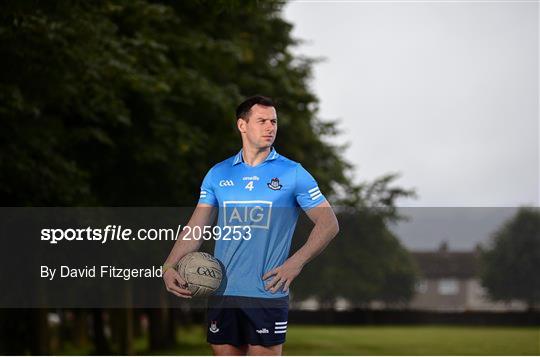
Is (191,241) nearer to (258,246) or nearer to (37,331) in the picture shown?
(258,246)

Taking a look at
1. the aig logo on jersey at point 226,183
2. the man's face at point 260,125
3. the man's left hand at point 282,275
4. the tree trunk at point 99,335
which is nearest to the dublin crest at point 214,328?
the man's left hand at point 282,275

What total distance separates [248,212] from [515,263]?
76.6 meters

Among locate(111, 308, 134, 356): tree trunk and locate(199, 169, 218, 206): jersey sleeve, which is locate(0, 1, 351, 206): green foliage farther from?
locate(111, 308, 134, 356): tree trunk

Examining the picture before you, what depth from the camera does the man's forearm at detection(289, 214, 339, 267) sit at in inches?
465

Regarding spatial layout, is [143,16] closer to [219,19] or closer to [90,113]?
Answer: [90,113]

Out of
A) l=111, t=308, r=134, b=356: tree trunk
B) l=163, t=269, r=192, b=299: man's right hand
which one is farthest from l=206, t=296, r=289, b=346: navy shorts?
l=111, t=308, r=134, b=356: tree trunk

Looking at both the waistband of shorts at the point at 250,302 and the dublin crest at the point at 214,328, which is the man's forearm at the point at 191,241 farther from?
the dublin crest at the point at 214,328

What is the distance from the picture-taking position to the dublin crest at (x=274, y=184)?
12.0 metres

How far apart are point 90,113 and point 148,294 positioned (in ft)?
50.1

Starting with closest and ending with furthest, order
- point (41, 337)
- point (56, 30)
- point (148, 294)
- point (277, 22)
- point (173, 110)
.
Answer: point (56, 30), point (173, 110), point (41, 337), point (277, 22), point (148, 294)

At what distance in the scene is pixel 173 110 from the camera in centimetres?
3041

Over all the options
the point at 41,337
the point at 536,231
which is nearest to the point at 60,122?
the point at 41,337

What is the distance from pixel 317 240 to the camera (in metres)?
11.9

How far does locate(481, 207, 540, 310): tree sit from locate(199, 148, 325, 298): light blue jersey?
67501 mm
